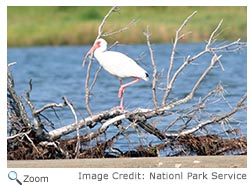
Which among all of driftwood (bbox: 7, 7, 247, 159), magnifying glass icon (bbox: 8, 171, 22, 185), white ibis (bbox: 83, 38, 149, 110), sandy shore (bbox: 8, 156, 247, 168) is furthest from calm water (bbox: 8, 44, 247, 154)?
magnifying glass icon (bbox: 8, 171, 22, 185)

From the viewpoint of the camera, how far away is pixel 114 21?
17672 millimetres

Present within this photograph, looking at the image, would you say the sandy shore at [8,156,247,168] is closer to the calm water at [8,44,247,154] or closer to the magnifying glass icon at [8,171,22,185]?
the magnifying glass icon at [8,171,22,185]

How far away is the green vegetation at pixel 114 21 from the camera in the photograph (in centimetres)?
1819

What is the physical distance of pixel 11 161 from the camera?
798cm

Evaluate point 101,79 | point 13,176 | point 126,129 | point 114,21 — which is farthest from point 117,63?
point 114,21

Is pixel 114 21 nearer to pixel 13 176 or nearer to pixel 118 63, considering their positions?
pixel 118 63

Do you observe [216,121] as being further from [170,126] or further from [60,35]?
[60,35]

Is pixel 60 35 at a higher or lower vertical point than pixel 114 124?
higher

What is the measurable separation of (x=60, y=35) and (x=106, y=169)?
541 inches

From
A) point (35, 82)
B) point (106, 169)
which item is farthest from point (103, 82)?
point (106, 169)

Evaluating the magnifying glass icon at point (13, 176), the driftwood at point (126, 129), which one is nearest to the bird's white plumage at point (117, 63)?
the driftwood at point (126, 129)

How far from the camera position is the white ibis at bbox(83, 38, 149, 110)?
8.88 metres

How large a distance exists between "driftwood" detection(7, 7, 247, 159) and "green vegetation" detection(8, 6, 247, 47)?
28.3 ft
